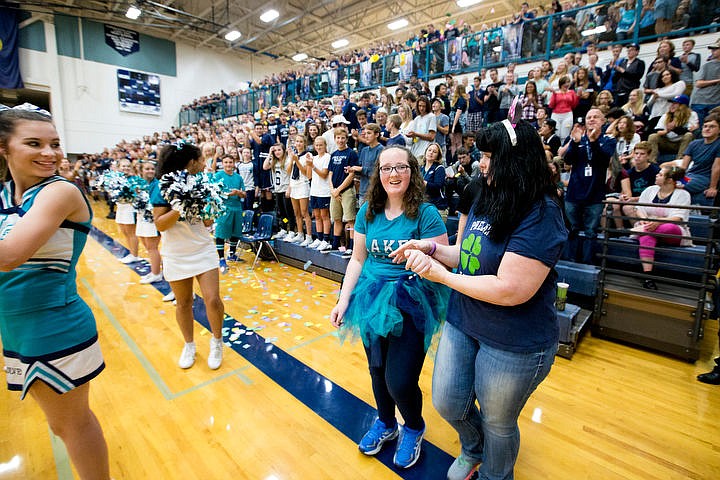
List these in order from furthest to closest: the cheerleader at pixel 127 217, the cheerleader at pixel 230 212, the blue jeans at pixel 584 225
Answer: the cheerleader at pixel 230 212 → the cheerleader at pixel 127 217 → the blue jeans at pixel 584 225

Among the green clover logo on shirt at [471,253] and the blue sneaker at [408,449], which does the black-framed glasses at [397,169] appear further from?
the blue sneaker at [408,449]

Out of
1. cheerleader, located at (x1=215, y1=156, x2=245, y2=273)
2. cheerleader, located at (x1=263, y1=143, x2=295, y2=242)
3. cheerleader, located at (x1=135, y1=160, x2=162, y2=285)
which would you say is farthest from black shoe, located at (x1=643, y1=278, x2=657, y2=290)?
cheerleader, located at (x1=135, y1=160, x2=162, y2=285)

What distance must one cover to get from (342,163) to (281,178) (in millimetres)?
1730

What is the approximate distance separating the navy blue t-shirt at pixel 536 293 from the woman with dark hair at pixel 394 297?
25cm

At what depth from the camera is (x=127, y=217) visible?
529cm

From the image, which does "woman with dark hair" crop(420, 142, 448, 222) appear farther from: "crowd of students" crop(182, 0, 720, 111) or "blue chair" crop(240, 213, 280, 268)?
"crowd of students" crop(182, 0, 720, 111)

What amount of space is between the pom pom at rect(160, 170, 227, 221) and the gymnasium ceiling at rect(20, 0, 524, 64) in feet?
47.5

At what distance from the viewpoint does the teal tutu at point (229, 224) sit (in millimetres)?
5621

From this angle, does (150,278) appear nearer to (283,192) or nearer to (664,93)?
(283,192)

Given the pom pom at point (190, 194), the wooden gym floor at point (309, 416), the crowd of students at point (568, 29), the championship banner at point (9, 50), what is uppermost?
the championship banner at point (9, 50)

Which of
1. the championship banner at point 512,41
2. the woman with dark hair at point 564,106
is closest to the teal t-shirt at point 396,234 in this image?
the woman with dark hair at point 564,106

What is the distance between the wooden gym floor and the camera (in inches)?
75.3

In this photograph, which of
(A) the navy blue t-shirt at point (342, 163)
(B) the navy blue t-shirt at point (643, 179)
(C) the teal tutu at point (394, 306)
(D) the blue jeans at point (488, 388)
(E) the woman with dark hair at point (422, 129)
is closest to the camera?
(D) the blue jeans at point (488, 388)

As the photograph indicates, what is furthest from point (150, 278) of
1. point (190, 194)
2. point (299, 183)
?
point (190, 194)
